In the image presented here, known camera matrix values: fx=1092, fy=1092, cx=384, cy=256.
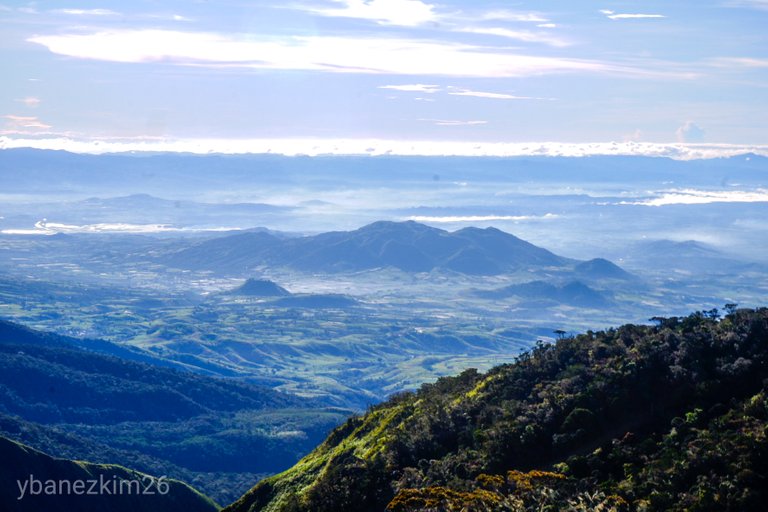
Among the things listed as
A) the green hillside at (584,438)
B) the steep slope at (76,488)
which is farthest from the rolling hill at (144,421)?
the green hillside at (584,438)

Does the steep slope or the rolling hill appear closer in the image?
the steep slope

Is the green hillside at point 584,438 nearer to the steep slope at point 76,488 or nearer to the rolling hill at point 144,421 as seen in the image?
the steep slope at point 76,488

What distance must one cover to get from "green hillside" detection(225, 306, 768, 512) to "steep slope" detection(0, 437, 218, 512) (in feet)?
A: 77.7

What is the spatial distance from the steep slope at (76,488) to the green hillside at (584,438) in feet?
77.7

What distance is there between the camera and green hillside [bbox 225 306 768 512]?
2024 inches

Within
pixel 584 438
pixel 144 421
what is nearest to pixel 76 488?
pixel 584 438

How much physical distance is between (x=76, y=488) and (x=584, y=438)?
192ft

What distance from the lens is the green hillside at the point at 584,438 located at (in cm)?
5141

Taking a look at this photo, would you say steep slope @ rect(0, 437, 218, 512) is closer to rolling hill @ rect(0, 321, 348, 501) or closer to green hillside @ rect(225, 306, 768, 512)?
rolling hill @ rect(0, 321, 348, 501)

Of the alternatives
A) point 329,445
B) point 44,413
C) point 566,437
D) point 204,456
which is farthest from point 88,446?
point 566,437

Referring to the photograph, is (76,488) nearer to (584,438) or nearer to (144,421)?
(584,438)

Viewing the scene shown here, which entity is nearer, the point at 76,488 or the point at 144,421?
the point at 76,488

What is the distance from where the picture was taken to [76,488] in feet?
339

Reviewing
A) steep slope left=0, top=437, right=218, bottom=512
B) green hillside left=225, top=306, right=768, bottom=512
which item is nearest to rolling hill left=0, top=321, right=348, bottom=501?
steep slope left=0, top=437, right=218, bottom=512
